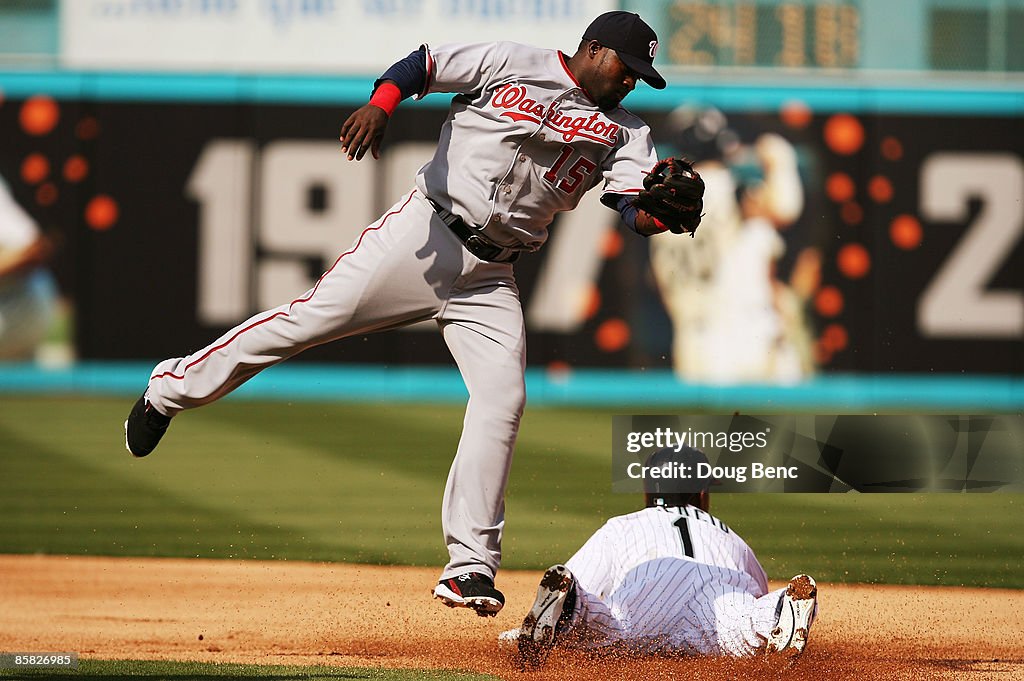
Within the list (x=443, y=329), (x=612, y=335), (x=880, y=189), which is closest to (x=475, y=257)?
(x=443, y=329)

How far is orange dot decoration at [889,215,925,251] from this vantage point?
45.2ft

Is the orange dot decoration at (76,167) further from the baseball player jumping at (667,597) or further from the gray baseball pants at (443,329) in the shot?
the baseball player jumping at (667,597)

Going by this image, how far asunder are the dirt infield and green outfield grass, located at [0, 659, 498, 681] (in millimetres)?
127

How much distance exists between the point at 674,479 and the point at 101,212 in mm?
10252

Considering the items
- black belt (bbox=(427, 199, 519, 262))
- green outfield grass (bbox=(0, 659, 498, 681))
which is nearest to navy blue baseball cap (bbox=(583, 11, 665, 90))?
black belt (bbox=(427, 199, 519, 262))

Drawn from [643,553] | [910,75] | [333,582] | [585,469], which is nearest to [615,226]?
[910,75]

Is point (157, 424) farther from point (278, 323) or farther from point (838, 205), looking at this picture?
point (838, 205)

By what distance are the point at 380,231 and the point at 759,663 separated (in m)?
1.73

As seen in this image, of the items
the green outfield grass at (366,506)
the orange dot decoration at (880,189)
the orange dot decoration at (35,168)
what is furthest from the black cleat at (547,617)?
the orange dot decoration at (35,168)

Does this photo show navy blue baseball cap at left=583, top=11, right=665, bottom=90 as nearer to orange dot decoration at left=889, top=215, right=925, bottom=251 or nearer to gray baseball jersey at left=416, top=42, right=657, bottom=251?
gray baseball jersey at left=416, top=42, right=657, bottom=251

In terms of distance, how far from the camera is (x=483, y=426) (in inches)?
170

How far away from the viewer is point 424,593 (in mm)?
6242

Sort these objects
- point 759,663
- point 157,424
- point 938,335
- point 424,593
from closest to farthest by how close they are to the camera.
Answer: point 759,663 < point 157,424 < point 424,593 < point 938,335

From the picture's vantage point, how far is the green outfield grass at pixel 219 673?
4.36 metres
